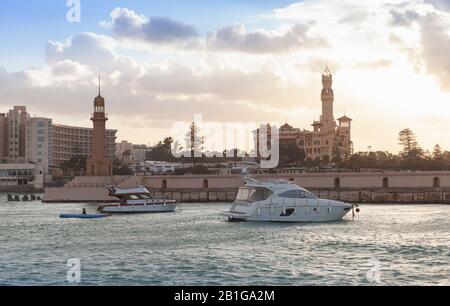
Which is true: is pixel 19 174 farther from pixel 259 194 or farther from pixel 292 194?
pixel 292 194

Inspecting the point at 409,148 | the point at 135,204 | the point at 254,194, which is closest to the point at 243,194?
the point at 254,194

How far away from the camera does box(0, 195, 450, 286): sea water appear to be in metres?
28.6

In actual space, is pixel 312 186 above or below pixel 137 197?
above

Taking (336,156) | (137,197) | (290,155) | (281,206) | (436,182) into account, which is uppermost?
(290,155)

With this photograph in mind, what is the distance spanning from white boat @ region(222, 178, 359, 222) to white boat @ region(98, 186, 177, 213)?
21.0 m

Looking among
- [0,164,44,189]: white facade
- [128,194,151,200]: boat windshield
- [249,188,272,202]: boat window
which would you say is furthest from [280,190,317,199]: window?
[0,164,44,189]: white facade

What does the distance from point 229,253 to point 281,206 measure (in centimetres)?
2102

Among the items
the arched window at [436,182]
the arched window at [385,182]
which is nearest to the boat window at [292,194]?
the arched window at [385,182]

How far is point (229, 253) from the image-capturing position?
36594 millimetres

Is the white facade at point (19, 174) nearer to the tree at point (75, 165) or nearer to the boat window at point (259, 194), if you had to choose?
the tree at point (75, 165)

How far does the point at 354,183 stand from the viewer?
111625mm

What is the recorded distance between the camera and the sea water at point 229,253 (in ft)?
93.8

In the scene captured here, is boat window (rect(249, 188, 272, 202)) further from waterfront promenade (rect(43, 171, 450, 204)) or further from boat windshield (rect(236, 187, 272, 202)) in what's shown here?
waterfront promenade (rect(43, 171, 450, 204))
